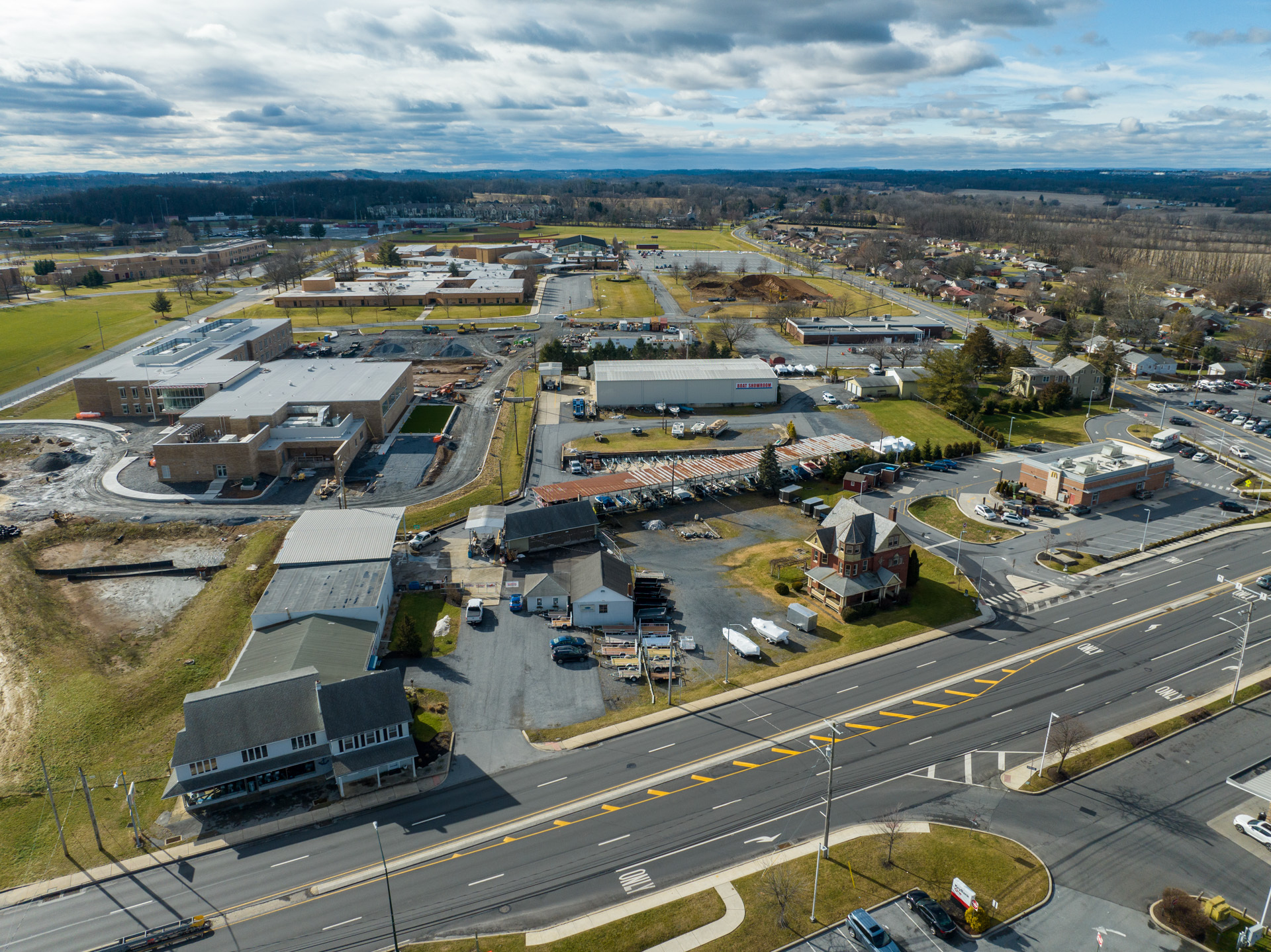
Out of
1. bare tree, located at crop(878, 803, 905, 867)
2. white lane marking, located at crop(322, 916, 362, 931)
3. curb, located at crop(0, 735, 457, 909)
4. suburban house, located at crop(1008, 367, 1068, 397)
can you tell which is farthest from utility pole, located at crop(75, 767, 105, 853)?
suburban house, located at crop(1008, 367, 1068, 397)

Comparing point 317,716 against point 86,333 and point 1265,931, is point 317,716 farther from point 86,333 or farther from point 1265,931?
point 86,333

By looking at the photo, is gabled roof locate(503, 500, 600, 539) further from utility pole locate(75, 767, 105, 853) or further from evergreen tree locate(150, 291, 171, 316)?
evergreen tree locate(150, 291, 171, 316)

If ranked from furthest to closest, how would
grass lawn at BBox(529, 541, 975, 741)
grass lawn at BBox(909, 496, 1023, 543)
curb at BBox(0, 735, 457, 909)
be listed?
grass lawn at BBox(909, 496, 1023, 543) → grass lawn at BBox(529, 541, 975, 741) → curb at BBox(0, 735, 457, 909)

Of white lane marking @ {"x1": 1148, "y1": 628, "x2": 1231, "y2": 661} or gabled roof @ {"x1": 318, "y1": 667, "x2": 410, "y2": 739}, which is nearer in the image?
gabled roof @ {"x1": 318, "y1": 667, "x2": 410, "y2": 739}

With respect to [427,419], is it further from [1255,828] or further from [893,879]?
[1255,828]

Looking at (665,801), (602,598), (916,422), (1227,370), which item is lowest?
(665,801)

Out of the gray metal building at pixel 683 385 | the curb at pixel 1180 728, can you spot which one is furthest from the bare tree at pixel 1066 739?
the gray metal building at pixel 683 385

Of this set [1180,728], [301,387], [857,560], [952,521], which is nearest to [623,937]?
[857,560]

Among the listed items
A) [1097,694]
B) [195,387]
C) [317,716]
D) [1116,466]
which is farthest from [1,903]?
[1116,466]
